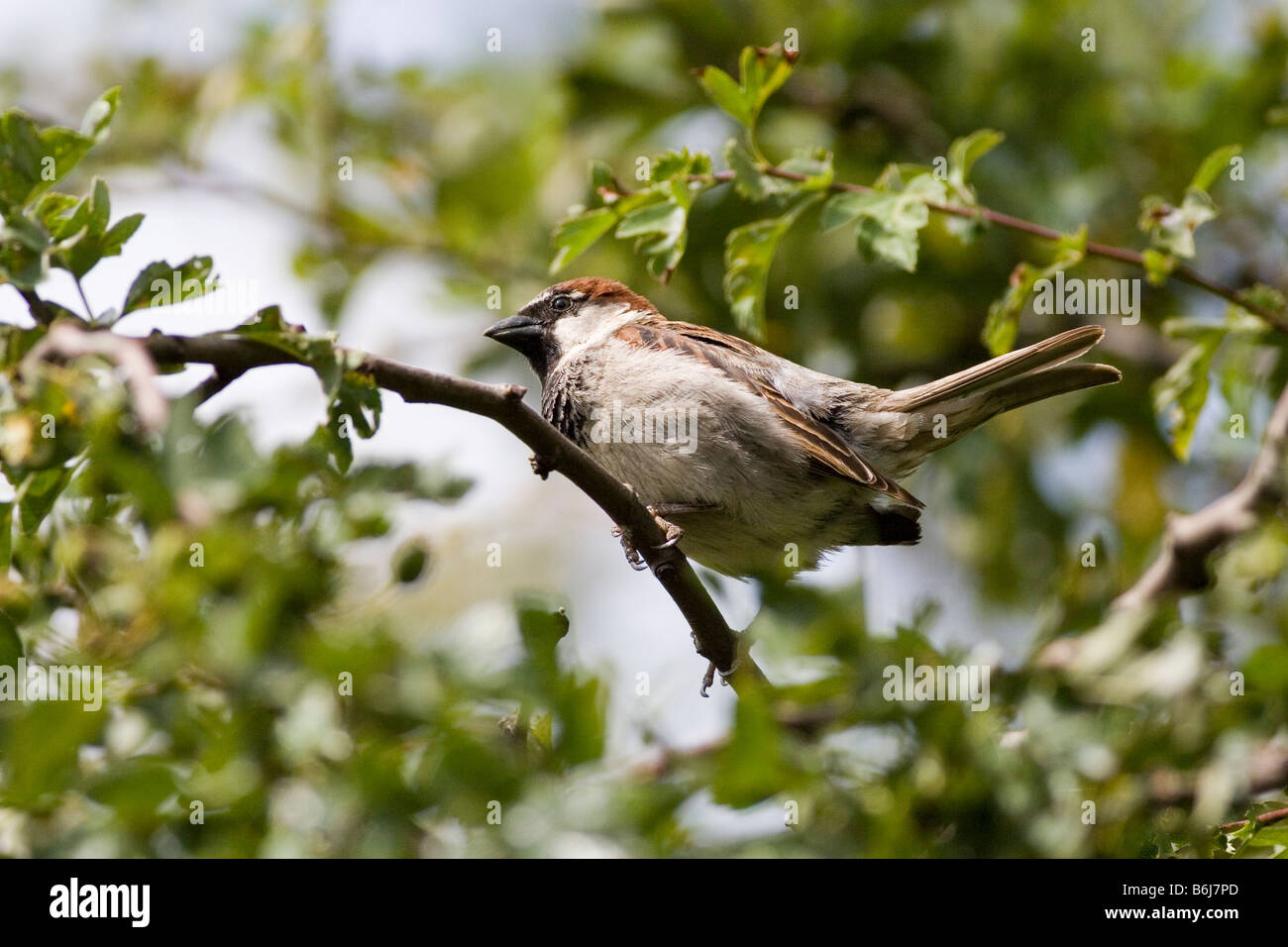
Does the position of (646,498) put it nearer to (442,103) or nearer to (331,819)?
(331,819)

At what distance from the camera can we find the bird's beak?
14.9ft

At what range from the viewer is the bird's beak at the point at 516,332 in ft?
14.9

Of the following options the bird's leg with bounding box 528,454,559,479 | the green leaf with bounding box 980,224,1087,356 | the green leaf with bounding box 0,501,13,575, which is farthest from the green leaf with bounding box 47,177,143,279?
the green leaf with bounding box 980,224,1087,356

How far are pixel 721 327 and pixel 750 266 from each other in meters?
1.86

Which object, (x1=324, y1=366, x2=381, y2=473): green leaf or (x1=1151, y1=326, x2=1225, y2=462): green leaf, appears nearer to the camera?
(x1=324, y1=366, x2=381, y2=473): green leaf

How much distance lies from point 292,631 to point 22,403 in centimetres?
56

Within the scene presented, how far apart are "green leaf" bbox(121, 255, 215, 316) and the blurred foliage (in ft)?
0.04

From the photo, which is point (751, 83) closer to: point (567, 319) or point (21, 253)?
point (567, 319)

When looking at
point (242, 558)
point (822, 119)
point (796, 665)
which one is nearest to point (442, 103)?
point (822, 119)

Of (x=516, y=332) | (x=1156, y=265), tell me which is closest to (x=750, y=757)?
(x=1156, y=265)

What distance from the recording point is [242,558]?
7.11ft

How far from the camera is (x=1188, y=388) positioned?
137 inches

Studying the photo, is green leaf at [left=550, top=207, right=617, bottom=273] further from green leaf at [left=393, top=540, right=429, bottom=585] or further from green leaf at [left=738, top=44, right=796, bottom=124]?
green leaf at [left=393, top=540, right=429, bottom=585]

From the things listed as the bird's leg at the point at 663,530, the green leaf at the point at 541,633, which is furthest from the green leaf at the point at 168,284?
the bird's leg at the point at 663,530
